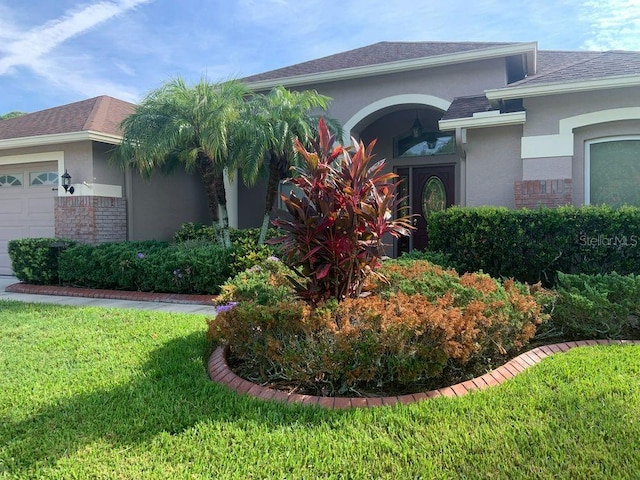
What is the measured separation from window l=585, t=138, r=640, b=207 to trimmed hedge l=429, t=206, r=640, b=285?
5.07ft

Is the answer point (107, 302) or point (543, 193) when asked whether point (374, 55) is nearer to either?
point (543, 193)

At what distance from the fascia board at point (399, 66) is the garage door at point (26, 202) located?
5.90 m

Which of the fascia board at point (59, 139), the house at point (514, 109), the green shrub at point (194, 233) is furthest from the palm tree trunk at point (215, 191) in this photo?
the house at point (514, 109)

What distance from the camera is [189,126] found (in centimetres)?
898

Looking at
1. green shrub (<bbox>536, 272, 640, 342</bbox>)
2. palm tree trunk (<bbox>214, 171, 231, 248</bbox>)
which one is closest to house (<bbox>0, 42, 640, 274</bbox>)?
palm tree trunk (<bbox>214, 171, 231, 248</bbox>)

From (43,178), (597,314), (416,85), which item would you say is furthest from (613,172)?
(43,178)

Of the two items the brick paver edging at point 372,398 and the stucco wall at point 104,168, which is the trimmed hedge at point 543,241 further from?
the stucco wall at point 104,168

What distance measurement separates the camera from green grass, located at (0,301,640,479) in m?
2.54

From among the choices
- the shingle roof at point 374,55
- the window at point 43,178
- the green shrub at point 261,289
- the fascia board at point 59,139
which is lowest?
the green shrub at point 261,289

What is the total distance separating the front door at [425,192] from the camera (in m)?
12.3

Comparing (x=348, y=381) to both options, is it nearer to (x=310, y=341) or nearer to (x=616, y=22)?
(x=310, y=341)

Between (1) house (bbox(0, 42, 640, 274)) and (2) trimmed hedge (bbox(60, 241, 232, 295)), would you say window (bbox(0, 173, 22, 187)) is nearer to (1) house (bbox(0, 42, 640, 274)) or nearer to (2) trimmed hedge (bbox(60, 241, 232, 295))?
(1) house (bbox(0, 42, 640, 274))

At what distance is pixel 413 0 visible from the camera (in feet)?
31.0

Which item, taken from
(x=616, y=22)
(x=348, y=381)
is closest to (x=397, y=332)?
(x=348, y=381)
